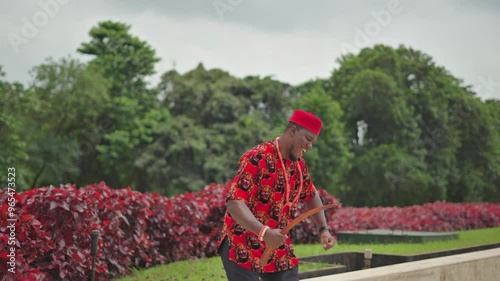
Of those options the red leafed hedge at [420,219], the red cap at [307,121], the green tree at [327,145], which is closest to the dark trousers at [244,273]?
the red cap at [307,121]

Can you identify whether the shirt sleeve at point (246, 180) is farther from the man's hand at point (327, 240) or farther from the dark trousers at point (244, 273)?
the man's hand at point (327, 240)

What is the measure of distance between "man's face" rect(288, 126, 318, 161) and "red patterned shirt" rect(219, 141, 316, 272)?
0.32 ft

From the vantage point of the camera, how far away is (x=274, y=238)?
333cm

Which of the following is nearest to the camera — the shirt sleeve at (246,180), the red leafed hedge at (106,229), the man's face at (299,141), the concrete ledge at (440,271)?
the shirt sleeve at (246,180)

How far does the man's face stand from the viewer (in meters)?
3.73

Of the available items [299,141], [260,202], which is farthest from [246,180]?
[299,141]

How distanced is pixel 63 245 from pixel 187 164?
2588 centimetres

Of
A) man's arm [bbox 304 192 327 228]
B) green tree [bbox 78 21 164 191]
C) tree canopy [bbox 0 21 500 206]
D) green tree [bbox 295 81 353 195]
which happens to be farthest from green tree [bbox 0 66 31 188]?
man's arm [bbox 304 192 327 228]

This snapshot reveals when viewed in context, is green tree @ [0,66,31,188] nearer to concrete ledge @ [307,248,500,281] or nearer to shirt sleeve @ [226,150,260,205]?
concrete ledge @ [307,248,500,281]

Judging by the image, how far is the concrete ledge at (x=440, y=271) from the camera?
5.60 meters

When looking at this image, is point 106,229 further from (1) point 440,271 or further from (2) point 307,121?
(2) point 307,121

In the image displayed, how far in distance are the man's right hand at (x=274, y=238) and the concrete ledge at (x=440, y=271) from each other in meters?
2.12

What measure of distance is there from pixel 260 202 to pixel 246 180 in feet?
0.64

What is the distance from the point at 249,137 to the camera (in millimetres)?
32250
